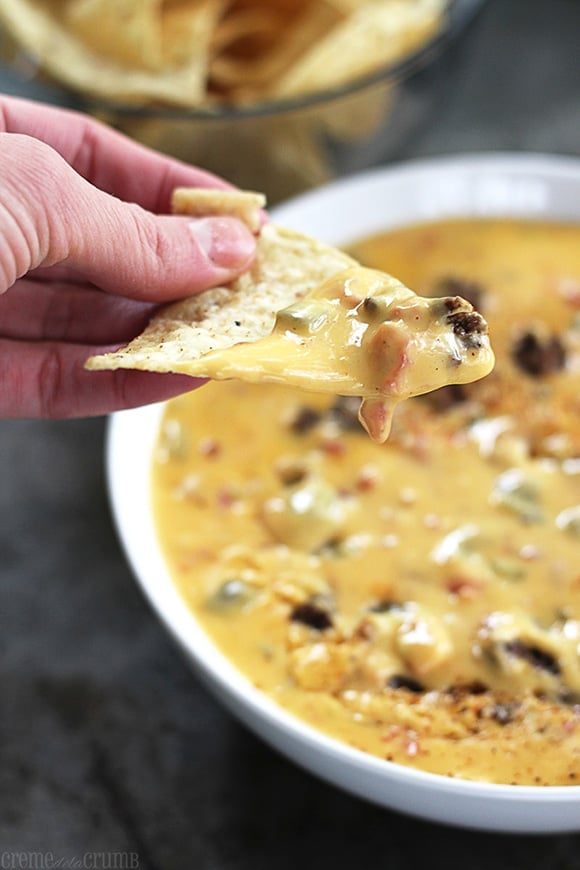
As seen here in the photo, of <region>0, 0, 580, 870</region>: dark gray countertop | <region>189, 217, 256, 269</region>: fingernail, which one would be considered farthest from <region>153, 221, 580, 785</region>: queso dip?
<region>189, 217, 256, 269</region>: fingernail

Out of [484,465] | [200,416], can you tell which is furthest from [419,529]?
[200,416]

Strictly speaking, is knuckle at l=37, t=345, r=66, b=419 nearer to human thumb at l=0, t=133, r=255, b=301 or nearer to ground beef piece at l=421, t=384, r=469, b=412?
human thumb at l=0, t=133, r=255, b=301

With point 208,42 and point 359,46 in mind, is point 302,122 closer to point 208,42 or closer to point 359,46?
point 359,46

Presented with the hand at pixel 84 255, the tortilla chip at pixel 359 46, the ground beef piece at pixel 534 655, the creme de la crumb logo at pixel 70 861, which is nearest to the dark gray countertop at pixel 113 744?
the creme de la crumb logo at pixel 70 861

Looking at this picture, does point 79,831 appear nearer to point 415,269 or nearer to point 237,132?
point 415,269

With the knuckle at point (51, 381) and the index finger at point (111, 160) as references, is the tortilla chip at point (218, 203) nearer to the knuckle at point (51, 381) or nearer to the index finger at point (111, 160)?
the index finger at point (111, 160)
